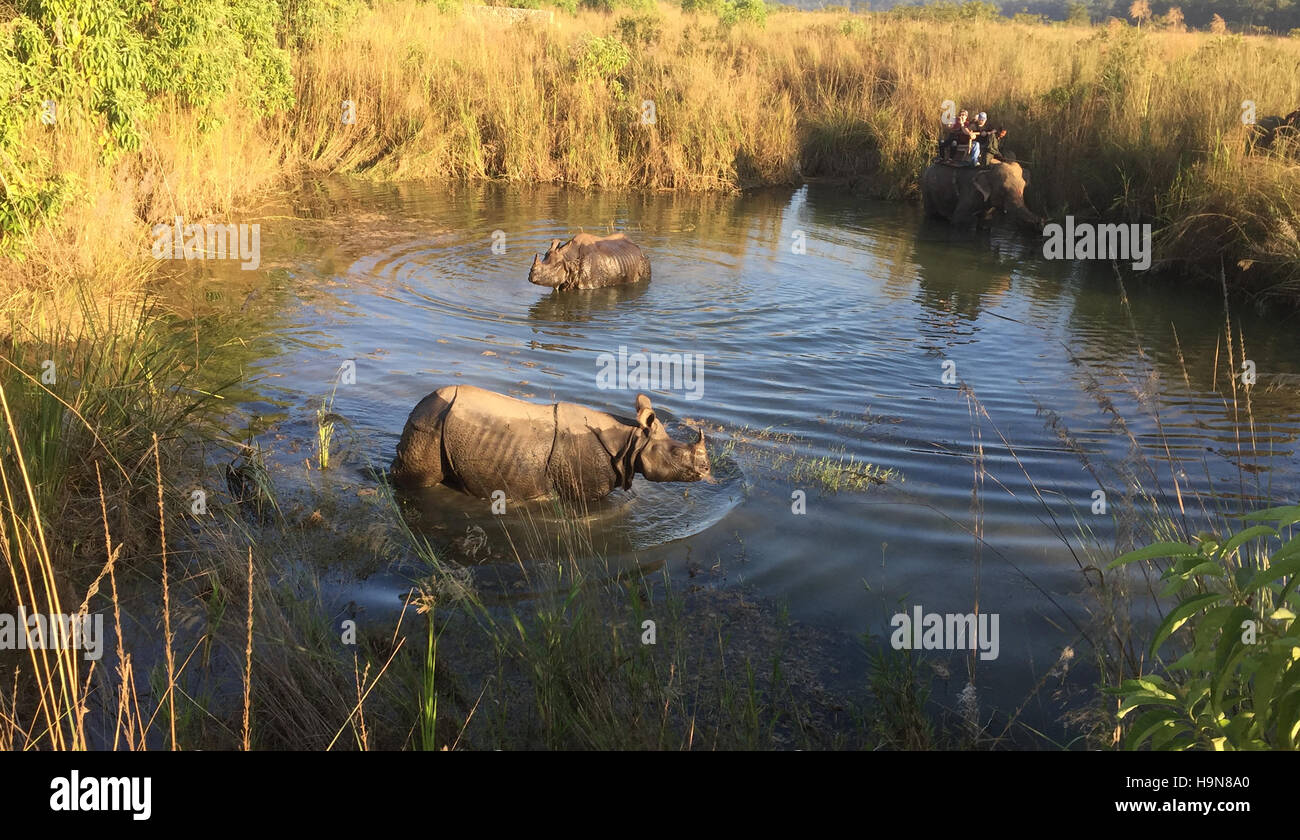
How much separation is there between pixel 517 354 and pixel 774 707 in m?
5.82

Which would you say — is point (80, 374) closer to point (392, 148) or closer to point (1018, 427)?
point (1018, 427)

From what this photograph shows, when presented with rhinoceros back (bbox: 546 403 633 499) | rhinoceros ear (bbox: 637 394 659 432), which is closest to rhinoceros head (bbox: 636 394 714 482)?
rhinoceros ear (bbox: 637 394 659 432)

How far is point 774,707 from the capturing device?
4.12m

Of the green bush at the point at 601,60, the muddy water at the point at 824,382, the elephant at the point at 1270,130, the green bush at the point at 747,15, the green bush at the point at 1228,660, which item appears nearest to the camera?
the green bush at the point at 1228,660

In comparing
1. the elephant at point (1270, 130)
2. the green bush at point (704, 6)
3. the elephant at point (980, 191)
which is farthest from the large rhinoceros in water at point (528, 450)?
the green bush at point (704, 6)

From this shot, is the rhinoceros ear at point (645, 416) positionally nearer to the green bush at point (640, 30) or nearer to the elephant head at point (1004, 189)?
the elephant head at point (1004, 189)

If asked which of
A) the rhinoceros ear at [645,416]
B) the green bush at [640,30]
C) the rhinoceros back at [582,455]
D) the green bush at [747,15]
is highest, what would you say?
the green bush at [747,15]

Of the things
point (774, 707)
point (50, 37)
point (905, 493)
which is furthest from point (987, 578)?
point (50, 37)

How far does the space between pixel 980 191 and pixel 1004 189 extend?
390mm

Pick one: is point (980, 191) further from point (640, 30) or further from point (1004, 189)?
point (640, 30)

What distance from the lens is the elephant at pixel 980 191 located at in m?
16.2

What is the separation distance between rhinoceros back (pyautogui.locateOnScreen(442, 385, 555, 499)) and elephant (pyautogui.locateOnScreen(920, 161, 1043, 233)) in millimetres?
12081

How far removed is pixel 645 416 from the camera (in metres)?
6.47

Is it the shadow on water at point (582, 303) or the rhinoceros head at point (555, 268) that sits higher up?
the rhinoceros head at point (555, 268)
